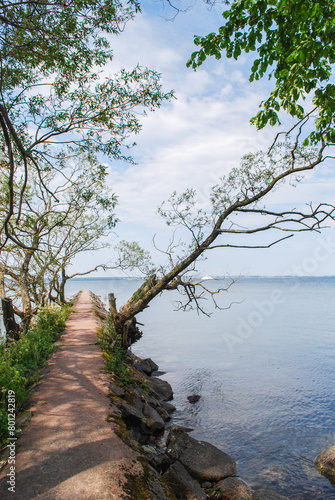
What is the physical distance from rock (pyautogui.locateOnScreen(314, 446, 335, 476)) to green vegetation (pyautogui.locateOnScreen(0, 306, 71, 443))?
281 inches

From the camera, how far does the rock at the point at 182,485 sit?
5762 mm

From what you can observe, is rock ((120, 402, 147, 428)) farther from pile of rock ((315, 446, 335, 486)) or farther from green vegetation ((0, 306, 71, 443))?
pile of rock ((315, 446, 335, 486))

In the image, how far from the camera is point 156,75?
9125 mm

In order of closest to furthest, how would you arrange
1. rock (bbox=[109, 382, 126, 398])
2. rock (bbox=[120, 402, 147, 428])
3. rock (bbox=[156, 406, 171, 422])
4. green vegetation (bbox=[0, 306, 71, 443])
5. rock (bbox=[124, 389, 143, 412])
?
green vegetation (bbox=[0, 306, 71, 443]) < rock (bbox=[120, 402, 147, 428]) < rock (bbox=[109, 382, 126, 398]) < rock (bbox=[124, 389, 143, 412]) < rock (bbox=[156, 406, 171, 422])

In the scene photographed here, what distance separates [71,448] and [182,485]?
2.19 meters

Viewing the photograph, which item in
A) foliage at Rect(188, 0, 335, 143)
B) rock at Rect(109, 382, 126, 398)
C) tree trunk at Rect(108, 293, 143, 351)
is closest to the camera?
foliage at Rect(188, 0, 335, 143)

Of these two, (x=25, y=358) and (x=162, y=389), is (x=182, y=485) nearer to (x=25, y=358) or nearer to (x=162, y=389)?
(x=25, y=358)

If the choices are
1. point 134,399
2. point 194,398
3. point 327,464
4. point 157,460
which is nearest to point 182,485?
point 157,460

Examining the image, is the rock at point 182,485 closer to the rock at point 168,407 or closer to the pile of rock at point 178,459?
the pile of rock at point 178,459

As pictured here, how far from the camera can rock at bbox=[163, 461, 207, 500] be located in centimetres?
576

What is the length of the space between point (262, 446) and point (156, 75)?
10.7 meters

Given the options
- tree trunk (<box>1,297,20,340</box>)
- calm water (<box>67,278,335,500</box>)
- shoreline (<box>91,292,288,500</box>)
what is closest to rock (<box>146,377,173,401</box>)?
calm water (<box>67,278,335,500</box>)

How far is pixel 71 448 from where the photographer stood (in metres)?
5.16

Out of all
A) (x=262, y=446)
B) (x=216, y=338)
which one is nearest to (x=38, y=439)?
(x=262, y=446)
